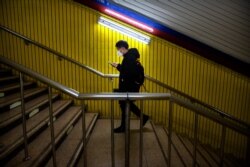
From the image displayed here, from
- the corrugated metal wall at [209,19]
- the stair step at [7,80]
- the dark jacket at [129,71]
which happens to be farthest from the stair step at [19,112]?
the corrugated metal wall at [209,19]

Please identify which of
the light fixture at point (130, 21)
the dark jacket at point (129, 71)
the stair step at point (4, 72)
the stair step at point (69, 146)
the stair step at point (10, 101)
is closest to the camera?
the stair step at point (69, 146)

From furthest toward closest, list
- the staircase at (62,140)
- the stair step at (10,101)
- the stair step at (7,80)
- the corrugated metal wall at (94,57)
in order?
the corrugated metal wall at (94,57)
the stair step at (7,80)
the stair step at (10,101)
the staircase at (62,140)

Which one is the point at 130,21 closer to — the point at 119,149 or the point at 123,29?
the point at 123,29

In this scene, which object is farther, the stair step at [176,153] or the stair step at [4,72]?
the stair step at [4,72]

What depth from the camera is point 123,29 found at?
196 inches

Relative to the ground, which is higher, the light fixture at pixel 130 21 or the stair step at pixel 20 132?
the light fixture at pixel 130 21

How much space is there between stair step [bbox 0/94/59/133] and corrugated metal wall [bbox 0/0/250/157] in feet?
4.01

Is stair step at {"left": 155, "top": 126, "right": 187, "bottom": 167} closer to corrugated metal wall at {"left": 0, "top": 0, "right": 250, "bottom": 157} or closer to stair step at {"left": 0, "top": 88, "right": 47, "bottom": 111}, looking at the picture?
corrugated metal wall at {"left": 0, "top": 0, "right": 250, "bottom": 157}

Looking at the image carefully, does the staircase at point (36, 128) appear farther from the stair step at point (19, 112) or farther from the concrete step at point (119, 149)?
the concrete step at point (119, 149)

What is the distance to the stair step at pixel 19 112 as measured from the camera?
2.82 m

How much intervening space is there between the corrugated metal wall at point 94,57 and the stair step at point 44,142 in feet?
4.35

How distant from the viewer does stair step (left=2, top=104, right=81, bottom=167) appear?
2.38 meters

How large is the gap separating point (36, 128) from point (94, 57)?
8.39 ft

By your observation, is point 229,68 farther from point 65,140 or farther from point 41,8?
point 41,8
